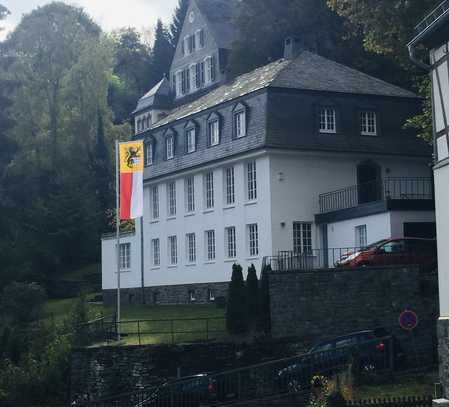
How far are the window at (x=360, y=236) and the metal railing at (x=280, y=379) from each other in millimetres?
9504

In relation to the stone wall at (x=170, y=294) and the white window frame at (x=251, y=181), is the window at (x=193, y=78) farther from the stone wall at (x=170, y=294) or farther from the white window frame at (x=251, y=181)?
the white window frame at (x=251, y=181)

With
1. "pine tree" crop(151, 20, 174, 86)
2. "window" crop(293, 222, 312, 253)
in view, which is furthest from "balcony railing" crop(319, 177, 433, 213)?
"pine tree" crop(151, 20, 174, 86)

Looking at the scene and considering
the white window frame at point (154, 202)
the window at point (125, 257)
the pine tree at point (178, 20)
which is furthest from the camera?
the pine tree at point (178, 20)

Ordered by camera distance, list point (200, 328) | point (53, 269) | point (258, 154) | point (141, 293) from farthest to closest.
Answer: point (53, 269), point (141, 293), point (258, 154), point (200, 328)

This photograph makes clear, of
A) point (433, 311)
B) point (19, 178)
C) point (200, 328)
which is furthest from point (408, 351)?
point (19, 178)

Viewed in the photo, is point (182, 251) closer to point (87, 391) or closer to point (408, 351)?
point (87, 391)

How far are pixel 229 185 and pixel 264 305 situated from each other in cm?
1185

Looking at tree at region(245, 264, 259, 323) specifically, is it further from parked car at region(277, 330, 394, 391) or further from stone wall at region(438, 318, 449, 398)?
stone wall at region(438, 318, 449, 398)

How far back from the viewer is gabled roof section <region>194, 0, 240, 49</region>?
8294 cm

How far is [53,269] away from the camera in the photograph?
225 feet

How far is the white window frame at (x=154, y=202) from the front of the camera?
5584 centimetres

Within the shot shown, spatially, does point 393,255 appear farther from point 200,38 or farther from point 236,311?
point 200,38

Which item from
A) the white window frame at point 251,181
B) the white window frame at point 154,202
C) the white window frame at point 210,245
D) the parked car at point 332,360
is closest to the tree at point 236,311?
the parked car at point 332,360

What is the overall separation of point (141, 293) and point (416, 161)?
15.5 metres
